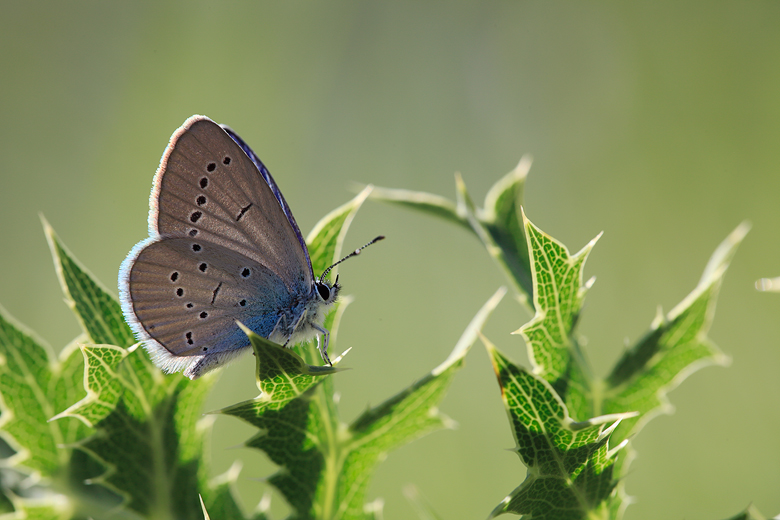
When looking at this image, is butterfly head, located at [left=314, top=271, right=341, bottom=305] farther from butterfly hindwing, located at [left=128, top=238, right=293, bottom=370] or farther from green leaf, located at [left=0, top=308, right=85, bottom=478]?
green leaf, located at [left=0, top=308, right=85, bottom=478]

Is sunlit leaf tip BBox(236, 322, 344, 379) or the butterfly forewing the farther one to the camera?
the butterfly forewing

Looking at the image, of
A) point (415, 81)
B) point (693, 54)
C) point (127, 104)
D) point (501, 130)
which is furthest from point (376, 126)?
point (693, 54)

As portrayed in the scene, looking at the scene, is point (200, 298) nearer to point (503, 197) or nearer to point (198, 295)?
point (198, 295)

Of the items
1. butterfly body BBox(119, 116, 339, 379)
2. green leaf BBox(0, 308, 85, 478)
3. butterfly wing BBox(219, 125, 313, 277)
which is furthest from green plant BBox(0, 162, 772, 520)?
butterfly wing BBox(219, 125, 313, 277)

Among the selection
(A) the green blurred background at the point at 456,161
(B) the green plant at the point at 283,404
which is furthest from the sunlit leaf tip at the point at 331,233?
(A) the green blurred background at the point at 456,161

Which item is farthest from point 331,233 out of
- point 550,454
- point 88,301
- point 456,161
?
point 456,161

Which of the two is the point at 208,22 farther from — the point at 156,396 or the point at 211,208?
the point at 156,396

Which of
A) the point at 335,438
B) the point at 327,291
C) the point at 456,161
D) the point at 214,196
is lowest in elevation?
the point at 335,438
